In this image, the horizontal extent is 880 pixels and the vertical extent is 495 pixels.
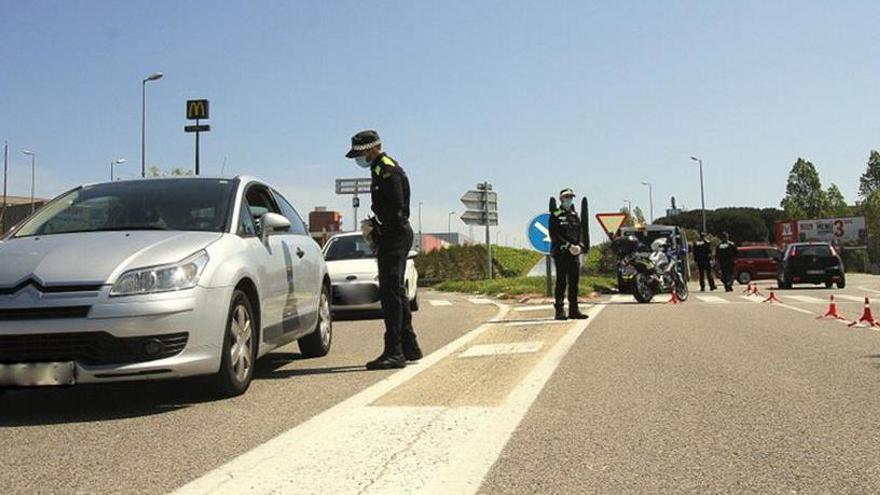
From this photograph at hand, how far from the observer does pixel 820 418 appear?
15.4 feet

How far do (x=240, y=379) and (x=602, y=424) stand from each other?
250cm

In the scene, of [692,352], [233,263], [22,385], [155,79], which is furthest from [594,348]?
[155,79]

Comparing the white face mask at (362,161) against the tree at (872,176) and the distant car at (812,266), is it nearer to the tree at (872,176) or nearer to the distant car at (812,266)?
the distant car at (812,266)

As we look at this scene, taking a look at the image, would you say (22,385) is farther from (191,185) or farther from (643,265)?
(643,265)

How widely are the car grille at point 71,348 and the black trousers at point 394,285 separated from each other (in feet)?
8.07

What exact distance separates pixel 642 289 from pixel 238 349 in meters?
12.3

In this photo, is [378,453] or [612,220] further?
[612,220]

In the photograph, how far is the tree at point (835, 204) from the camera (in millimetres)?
105688

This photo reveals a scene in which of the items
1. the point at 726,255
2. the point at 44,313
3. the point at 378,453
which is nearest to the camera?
the point at 378,453

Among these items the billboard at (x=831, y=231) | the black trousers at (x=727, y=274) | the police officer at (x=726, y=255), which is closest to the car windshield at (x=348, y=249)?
the black trousers at (x=727, y=274)

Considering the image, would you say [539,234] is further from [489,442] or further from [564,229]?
[489,442]

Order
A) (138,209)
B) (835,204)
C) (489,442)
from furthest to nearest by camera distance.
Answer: (835,204) → (138,209) → (489,442)

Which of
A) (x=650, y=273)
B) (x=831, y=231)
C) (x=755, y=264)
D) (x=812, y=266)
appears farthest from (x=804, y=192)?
(x=650, y=273)

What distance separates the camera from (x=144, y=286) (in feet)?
15.9
